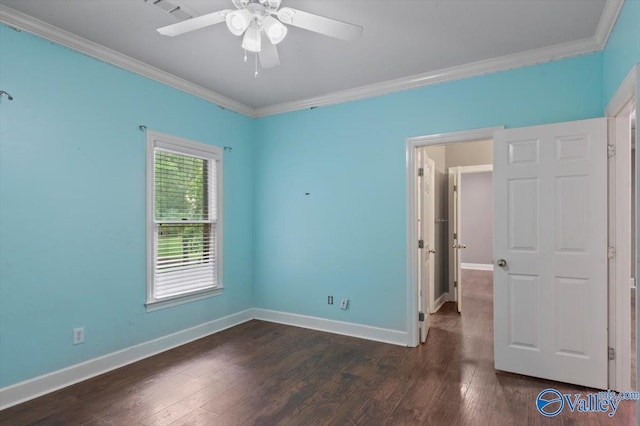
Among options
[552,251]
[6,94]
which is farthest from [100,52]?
[552,251]

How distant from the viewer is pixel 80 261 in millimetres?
2840

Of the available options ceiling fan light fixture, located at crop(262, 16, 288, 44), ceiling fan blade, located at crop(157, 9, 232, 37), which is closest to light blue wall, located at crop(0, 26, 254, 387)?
ceiling fan blade, located at crop(157, 9, 232, 37)

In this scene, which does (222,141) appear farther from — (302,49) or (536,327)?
(536,327)

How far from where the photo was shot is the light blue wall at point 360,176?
305 centimetres

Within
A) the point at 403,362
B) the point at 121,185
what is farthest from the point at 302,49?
the point at 403,362

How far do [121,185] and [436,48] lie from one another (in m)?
3.06

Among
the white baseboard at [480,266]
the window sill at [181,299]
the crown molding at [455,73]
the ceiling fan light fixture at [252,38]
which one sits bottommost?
the white baseboard at [480,266]

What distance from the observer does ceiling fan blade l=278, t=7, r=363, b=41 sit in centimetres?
188

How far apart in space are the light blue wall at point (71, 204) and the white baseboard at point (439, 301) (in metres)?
3.40

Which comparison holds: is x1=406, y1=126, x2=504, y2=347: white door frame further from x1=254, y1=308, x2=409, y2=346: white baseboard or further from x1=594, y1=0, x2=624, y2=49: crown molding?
x1=594, y1=0, x2=624, y2=49: crown molding

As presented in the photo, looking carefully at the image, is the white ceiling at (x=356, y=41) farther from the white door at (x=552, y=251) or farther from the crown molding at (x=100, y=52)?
the white door at (x=552, y=251)

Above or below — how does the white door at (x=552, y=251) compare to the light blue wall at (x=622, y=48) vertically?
below

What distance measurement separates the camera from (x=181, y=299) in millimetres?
3660

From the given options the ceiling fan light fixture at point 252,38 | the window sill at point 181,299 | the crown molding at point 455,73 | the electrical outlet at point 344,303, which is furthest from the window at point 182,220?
the ceiling fan light fixture at point 252,38
